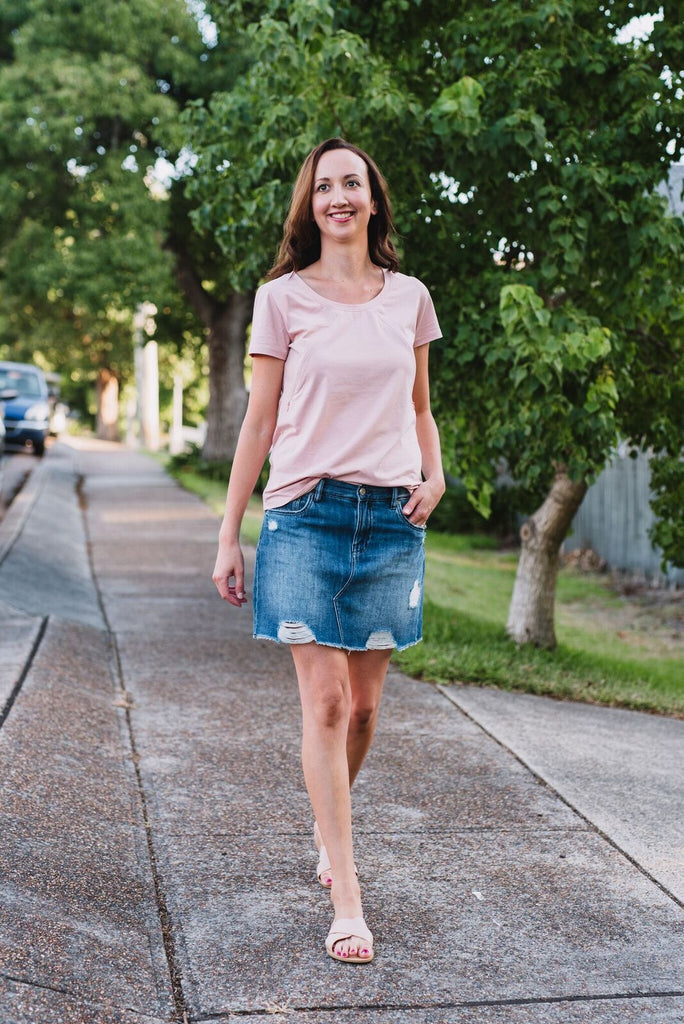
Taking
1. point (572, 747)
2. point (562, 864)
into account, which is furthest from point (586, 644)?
point (562, 864)

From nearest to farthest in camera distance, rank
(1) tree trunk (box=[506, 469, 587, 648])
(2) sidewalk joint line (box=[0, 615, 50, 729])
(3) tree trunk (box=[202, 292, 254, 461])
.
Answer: (2) sidewalk joint line (box=[0, 615, 50, 729])
(1) tree trunk (box=[506, 469, 587, 648])
(3) tree trunk (box=[202, 292, 254, 461])

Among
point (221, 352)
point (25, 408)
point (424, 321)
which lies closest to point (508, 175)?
point (424, 321)

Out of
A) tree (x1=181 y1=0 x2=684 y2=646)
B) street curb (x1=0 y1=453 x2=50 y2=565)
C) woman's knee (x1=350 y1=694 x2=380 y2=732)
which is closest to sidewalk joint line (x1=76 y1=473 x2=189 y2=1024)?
woman's knee (x1=350 y1=694 x2=380 y2=732)

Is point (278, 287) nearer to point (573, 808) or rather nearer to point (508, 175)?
point (573, 808)

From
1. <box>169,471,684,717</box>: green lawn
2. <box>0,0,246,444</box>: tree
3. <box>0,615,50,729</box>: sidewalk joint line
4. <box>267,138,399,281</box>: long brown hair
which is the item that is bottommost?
<box>169,471,684,717</box>: green lawn

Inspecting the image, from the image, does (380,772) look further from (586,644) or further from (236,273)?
(586,644)

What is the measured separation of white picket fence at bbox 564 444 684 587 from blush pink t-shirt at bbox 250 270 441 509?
403 inches

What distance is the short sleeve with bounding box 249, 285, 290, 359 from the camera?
3076 millimetres

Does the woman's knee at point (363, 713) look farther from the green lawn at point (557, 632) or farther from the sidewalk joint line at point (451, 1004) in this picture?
→ the green lawn at point (557, 632)

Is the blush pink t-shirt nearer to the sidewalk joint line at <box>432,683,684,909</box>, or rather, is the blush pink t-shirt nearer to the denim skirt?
the denim skirt

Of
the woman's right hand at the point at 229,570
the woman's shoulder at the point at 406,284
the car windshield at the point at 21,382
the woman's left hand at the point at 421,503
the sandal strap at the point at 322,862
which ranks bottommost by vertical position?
the sandal strap at the point at 322,862

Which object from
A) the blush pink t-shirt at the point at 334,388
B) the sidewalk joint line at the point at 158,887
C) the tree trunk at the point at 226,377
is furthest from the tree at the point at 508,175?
the tree trunk at the point at 226,377

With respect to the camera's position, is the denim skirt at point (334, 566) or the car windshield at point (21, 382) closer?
the denim skirt at point (334, 566)

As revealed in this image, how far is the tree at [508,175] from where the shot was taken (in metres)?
5.62
